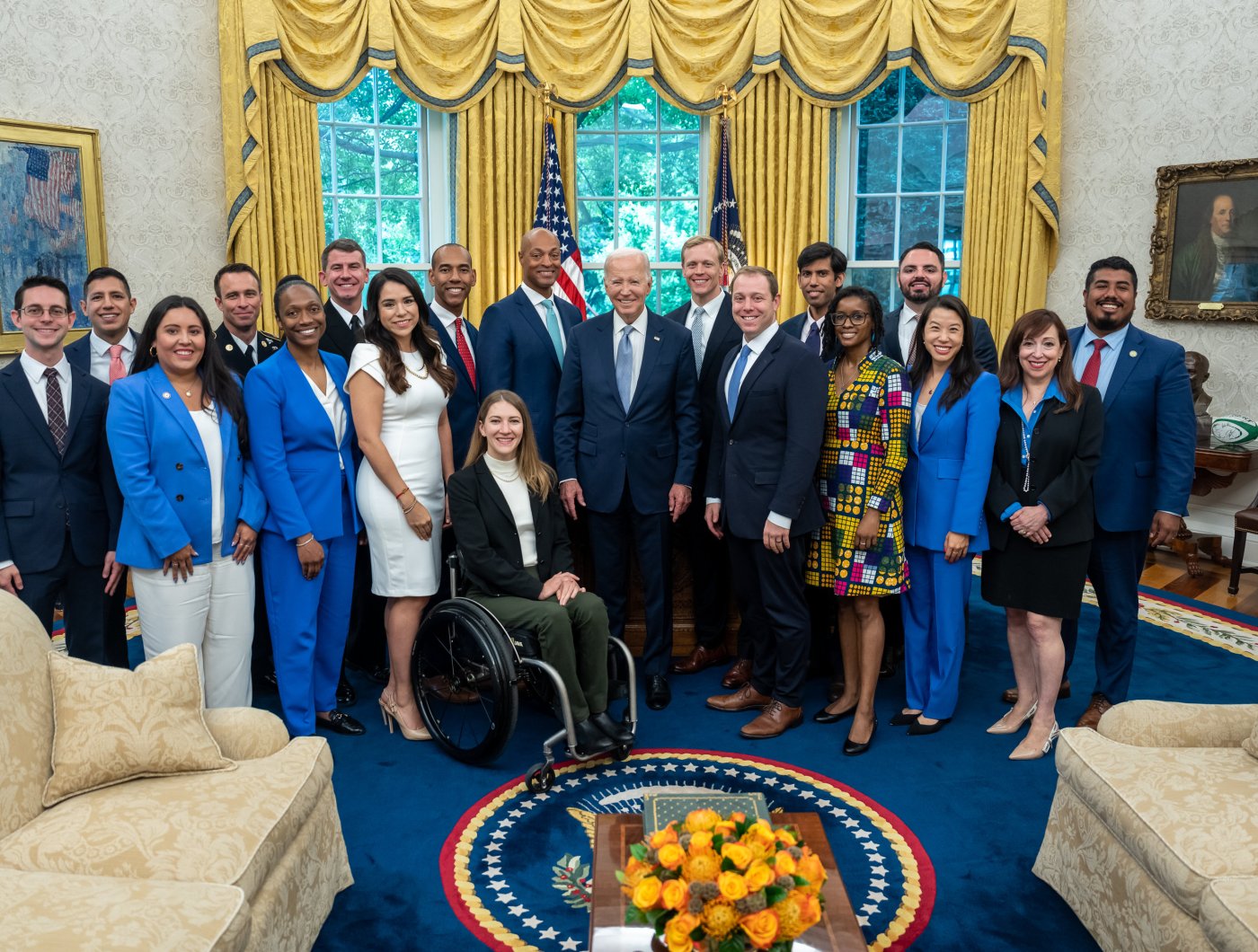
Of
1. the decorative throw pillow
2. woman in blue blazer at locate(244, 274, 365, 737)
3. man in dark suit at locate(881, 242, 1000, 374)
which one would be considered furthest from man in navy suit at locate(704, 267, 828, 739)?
the decorative throw pillow

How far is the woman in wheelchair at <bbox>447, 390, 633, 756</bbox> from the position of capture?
10.9ft

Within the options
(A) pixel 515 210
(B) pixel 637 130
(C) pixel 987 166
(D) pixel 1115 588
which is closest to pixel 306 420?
(D) pixel 1115 588

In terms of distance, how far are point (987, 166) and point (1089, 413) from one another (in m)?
3.62

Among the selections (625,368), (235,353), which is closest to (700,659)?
(625,368)

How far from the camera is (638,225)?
7.16 metres

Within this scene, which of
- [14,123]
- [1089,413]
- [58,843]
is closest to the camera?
[58,843]

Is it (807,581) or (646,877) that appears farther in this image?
(807,581)

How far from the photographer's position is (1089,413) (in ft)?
11.0

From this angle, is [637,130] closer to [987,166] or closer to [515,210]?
[515,210]

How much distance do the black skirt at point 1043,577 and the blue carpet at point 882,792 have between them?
0.53m

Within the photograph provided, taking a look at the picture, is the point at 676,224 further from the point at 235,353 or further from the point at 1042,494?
the point at 1042,494

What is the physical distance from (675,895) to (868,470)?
6.81 ft

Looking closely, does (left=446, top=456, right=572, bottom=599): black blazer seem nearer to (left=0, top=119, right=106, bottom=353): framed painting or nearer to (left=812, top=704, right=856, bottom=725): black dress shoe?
(left=812, top=704, right=856, bottom=725): black dress shoe

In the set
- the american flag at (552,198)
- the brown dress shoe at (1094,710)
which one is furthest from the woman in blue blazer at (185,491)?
the american flag at (552,198)
